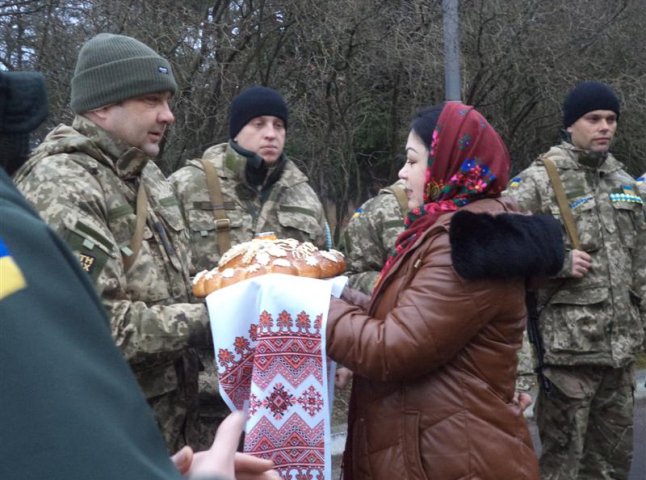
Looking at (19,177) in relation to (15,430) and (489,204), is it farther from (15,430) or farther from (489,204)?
(15,430)

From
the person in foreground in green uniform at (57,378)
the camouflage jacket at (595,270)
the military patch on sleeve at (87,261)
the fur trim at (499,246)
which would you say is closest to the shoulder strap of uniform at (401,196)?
the camouflage jacket at (595,270)

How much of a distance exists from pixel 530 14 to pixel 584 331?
544cm

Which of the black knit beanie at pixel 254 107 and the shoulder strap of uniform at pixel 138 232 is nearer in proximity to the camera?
the shoulder strap of uniform at pixel 138 232

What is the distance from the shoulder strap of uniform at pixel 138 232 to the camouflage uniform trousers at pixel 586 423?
9.62 feet

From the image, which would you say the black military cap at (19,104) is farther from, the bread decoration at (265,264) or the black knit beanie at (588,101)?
the black knit beanie at (588,101)

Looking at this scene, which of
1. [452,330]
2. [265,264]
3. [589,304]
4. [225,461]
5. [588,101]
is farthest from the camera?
[588,101]

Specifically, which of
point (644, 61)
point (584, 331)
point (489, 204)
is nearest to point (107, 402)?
point (489, 204)

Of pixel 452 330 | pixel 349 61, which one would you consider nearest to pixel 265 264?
pixel 452 330

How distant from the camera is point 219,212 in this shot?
4352 millimetres

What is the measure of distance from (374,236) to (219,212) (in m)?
1.24

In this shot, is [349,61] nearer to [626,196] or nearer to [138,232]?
[626,196]

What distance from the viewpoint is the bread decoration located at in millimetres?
3002

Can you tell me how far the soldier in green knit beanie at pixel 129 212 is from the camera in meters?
2.97

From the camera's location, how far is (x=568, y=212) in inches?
204
